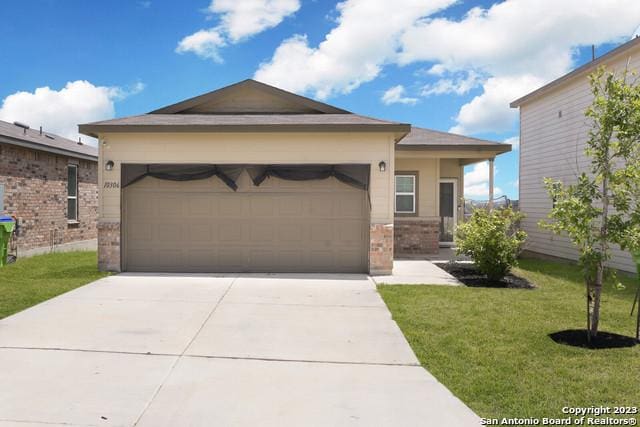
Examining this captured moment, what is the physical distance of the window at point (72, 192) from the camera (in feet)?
49.4

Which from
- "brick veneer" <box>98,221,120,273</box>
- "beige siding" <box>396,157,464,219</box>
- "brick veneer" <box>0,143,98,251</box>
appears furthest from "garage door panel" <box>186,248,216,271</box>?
"beige siding" <box>396,157,464,219</box>

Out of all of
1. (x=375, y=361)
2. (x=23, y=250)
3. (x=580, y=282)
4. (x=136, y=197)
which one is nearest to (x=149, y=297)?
(x=136, y=197)

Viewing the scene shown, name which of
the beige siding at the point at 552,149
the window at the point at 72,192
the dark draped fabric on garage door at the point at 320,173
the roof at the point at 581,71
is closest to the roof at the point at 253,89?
the dark draped fabric on garage door at the point at 320,173

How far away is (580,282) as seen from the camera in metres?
9.27

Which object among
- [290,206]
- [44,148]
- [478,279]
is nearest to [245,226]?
[290,206]

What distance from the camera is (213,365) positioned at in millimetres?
4512

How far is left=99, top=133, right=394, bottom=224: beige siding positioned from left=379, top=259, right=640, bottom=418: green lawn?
8.44 feet

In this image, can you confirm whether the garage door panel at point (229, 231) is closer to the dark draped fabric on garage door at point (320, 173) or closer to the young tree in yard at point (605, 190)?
the dark draped fabric on garage door at point (320, 173)

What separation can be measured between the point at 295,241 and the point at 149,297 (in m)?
3.48

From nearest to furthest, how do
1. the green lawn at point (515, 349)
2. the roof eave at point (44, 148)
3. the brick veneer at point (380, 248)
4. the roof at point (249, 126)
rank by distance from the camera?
1. the green lawn at point (515, 349)
2. the roof at point (249, 126)
3. the brick veneer at point (380, 248)
4. the roof eave at point (44, 148)

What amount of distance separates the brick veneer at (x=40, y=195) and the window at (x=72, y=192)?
173 mm

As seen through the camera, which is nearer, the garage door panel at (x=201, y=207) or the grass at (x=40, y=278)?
the grass at (x=40, y=278)

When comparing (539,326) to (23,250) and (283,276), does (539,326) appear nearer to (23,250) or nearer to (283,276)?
(283,276)

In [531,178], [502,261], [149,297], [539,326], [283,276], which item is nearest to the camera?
[539,326]
